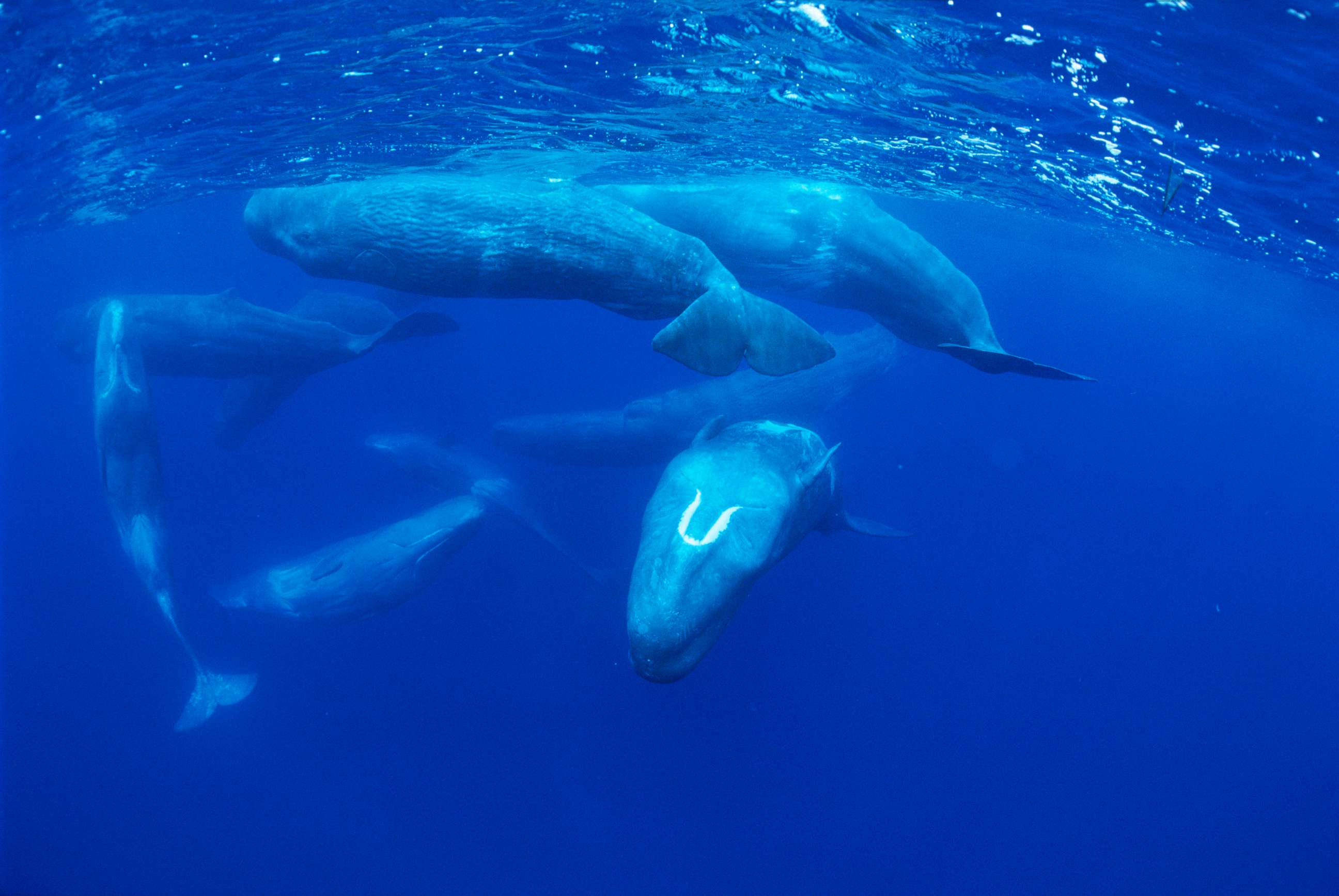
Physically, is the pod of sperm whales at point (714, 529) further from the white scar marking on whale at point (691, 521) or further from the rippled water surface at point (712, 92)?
the rippled water surface at point (712, 92)

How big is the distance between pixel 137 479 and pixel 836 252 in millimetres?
12172

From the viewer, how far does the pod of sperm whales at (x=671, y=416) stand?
14.2 meters

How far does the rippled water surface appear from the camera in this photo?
881 cm

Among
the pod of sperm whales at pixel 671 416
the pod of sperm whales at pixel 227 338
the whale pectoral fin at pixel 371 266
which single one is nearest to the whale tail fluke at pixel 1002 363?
the pod of sperm whales at pixel 671 416

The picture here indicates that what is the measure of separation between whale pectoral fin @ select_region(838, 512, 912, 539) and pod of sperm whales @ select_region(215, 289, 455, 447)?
436 inches

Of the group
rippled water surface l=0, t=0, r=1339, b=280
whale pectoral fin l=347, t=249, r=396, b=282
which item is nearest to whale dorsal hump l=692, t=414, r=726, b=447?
whale pectoral fin l=347, t=249, r=396, b=282

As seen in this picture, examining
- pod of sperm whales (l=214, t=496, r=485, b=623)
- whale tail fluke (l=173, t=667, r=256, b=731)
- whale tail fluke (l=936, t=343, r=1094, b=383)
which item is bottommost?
whale tail fluke (l=173, t=667, r=256, b=731)

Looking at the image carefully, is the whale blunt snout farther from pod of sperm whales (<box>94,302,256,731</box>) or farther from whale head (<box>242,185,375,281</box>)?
pod of sperm whales (<box>94,302,256,731</box>)

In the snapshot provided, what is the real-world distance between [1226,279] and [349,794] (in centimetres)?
4426

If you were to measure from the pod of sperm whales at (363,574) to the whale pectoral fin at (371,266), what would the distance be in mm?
5364

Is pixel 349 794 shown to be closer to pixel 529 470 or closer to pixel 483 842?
pixel 483 842

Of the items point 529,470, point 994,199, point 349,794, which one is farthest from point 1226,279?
point 349,794

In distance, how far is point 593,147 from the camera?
1725 cm

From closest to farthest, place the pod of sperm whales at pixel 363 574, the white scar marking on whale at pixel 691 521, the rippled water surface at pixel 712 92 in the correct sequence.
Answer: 1. the white scar marking on whale at pixel 691 521
2. the rippled water surface at pixel 712 92
3. the pod of sperm whales at pixel 363 574
